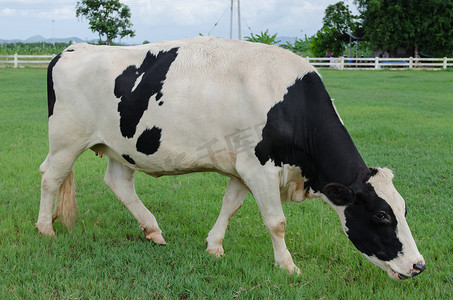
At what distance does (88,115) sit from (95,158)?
3.57 m

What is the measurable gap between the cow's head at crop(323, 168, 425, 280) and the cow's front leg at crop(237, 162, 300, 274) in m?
0.37

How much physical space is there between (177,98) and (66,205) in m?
1.65

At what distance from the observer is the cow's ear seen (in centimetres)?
323

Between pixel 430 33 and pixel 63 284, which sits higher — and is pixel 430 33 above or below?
above

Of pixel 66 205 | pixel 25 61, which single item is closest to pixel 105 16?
pixel 25 61

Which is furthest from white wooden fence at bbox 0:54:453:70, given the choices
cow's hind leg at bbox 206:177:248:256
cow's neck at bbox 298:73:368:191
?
cow's neck at bbox 298:73:368:191

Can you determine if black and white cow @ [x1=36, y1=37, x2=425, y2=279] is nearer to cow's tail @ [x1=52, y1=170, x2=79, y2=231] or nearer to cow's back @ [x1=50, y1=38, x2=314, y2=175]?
cow's back @ [x1=50, y1=38, x2=314, y2=175]

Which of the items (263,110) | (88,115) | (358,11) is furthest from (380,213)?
(358,11)

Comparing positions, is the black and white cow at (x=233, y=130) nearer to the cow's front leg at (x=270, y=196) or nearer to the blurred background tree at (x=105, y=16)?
the cow's front leg at (x=270, y=196)

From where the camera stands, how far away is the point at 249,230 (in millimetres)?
4449

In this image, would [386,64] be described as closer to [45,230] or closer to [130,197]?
[130,197]

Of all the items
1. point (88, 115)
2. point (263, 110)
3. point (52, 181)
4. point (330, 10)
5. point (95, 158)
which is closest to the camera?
point (263, 110)

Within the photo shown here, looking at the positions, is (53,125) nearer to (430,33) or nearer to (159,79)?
(159,79)

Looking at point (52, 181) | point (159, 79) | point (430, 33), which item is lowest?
point (52, 181)
